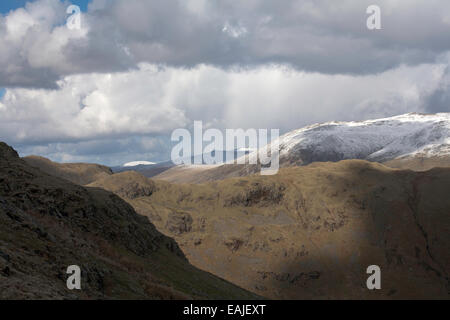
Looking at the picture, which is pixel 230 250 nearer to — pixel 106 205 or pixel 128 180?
pixel 128 180

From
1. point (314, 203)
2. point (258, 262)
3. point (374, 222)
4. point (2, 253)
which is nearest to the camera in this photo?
point (2, 253)

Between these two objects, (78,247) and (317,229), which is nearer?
(78,247)

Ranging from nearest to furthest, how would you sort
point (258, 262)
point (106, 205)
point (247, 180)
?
point (106, 205) → point (258, 262) → point (247, 180)

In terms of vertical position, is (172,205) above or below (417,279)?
above

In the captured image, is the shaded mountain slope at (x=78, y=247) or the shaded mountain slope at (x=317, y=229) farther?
the shaded mountain slope at (x=317, y=229)

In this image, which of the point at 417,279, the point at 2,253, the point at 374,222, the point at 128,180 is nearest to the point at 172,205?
the point at 128,180
